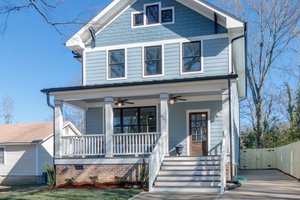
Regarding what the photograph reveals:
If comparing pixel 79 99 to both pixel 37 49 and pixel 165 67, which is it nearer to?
pixel 165 67

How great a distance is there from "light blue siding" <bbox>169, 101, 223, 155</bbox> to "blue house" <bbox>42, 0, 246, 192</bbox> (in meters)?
0.04

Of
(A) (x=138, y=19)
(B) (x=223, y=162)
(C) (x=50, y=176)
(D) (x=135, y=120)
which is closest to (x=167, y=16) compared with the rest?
(A) (x=138, y=19)

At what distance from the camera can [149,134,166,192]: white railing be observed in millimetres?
12516

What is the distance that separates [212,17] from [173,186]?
24.1ft

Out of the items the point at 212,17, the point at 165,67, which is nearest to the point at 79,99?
the point at 165,67

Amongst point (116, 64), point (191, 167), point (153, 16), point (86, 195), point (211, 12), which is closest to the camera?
point (86, 195)

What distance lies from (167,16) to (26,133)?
576 inches

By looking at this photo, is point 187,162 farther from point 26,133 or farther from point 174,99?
point 26,133

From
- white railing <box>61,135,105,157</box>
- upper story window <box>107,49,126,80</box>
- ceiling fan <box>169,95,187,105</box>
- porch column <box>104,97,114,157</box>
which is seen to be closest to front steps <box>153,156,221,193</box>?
porch column <box>104,97,114,157</box>

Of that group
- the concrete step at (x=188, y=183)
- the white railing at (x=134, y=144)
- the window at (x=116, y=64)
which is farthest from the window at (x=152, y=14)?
the concrete step at (x=188, y=183)

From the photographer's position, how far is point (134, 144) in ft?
49.8

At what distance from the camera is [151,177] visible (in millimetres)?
12516

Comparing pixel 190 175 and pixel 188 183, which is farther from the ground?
pixel 190 175

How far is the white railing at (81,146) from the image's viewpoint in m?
15.0
